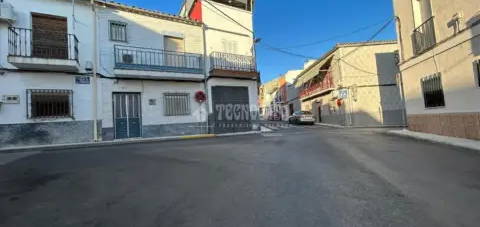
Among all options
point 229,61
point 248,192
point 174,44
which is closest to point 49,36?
point 174,44

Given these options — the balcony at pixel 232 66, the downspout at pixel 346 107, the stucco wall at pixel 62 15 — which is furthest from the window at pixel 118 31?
the downspout at pixel 346 107

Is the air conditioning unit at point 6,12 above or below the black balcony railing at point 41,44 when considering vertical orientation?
above

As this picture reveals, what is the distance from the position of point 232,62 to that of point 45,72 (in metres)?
10.4

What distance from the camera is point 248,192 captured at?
15.0 ft

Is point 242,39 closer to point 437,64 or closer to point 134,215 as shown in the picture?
point 437,64

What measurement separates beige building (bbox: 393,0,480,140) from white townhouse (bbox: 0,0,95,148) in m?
15.3

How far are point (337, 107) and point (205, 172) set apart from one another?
79.1 ft

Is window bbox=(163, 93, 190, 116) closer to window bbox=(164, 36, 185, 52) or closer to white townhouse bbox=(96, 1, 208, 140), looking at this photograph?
white townhouse bbox=(96, 1, 208, 140)

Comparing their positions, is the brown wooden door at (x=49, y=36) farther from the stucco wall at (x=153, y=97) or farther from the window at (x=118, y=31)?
the stucco wall at (x=153, y=97)

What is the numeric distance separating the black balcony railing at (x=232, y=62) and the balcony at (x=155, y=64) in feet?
3.08

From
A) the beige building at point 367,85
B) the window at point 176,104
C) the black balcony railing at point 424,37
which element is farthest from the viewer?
the beige building at point 367,85

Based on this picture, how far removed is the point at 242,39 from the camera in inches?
792

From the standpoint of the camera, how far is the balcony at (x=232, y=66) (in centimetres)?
1823

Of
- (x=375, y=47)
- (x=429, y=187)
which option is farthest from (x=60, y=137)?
(x=375, y=47)
